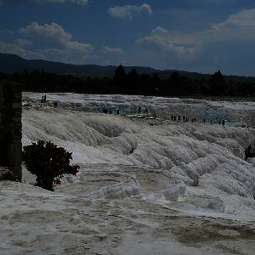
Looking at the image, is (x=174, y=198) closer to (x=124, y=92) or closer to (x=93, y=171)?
(x=93, y=171)

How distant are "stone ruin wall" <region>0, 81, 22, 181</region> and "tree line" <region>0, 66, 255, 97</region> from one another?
208ft

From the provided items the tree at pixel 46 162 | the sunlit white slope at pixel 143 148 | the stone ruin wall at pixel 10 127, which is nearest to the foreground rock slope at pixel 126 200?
the sunlit white slope at pixel 143 148

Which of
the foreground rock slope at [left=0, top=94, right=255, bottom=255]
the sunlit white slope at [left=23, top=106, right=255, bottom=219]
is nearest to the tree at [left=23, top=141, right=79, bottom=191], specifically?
the foreground rock slope at [left=0, top=94, right=255, bottom=255]

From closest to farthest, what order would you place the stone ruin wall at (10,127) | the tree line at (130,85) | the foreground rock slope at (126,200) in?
the foreground rock slope at (126,200) → the stone ruin wall at (10,127) → the tree line at (130,85)

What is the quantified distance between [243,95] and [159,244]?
338 feet

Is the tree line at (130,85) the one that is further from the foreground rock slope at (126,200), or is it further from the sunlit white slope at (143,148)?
the foreground rock slope at (126,200)

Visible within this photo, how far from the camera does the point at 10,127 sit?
45.9 feet

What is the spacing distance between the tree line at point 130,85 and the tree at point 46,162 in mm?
61819

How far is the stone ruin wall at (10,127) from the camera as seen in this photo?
544 inches

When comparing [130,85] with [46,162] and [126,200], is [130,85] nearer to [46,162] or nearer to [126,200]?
[46,162]

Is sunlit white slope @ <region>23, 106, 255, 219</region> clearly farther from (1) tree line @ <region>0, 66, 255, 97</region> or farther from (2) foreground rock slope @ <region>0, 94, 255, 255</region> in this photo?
(1) tree line @ <region>0, 66, 255, 97</region>

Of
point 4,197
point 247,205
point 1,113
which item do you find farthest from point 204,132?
point 4,197

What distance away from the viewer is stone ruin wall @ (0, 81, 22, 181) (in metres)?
13.8

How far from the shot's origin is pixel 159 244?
7.48 m
